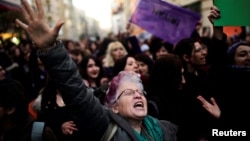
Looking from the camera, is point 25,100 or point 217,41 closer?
point 25,100

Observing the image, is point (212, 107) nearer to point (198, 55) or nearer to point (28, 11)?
point (198, 55)

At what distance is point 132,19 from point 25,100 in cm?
425

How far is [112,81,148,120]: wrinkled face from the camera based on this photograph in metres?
2.43

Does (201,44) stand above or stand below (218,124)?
above

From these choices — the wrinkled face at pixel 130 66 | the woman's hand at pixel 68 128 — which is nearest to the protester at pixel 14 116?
the woman's hand at pixel 68 128

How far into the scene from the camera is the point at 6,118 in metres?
2.76

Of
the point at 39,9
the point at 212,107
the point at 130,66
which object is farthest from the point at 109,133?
the point at 130,66

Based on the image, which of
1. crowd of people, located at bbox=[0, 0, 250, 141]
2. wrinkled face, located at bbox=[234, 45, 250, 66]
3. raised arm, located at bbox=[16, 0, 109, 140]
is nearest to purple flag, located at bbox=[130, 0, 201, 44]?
crowd of people, located at bbox=[0, 0, 250, 141]

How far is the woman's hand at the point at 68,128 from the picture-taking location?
3.60 meters

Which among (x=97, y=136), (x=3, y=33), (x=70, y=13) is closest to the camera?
(x=97, y=136)

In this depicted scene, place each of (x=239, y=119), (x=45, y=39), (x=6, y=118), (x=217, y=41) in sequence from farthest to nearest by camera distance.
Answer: (x=217, y=41)
(x=239, y=119)
(x=6, y=118)
(x=45, y=39)

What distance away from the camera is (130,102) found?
248 cm

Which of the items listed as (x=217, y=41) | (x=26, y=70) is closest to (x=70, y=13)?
(x=26, y=70)

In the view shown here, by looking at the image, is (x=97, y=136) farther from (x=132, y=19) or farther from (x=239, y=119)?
(x=132, y=19)
